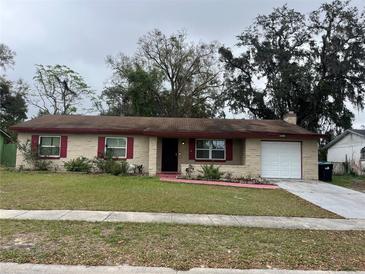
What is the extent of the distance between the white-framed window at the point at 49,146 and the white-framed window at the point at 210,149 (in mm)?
7799

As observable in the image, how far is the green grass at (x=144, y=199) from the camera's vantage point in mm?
9031

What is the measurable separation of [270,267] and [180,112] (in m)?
32.0

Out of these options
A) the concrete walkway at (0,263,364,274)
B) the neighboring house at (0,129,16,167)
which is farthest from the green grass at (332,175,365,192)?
the neighboring house at (0,129,16,167)

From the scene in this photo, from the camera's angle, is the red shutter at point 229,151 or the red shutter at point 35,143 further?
the red shutter at point 229,151

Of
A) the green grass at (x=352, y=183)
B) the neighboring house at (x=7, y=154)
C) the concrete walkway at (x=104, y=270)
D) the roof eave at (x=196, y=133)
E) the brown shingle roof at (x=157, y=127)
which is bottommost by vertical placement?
the concrete walkway at (x=104, y=270)

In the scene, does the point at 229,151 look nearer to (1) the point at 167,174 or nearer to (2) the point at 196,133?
(2) the point at 196,133

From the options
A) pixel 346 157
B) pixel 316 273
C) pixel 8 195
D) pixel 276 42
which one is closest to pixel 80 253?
pixel 316 273

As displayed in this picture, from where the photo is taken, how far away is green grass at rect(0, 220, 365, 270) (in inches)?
201

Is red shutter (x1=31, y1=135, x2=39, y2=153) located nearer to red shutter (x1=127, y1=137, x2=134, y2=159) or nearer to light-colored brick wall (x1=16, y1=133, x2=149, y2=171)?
light-colored brick wall (x1=16, y1=133, x2=149, y2=171)

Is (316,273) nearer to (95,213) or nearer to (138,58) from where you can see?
(95,213)

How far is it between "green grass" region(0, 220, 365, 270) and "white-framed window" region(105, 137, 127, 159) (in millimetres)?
11844

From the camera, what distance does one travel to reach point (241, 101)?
1246 inches

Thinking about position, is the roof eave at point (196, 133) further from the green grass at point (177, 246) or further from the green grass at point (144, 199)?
the green grass at point (177, 246)

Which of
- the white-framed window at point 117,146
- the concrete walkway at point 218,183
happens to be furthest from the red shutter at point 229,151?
the white-framed window at point 117,146
